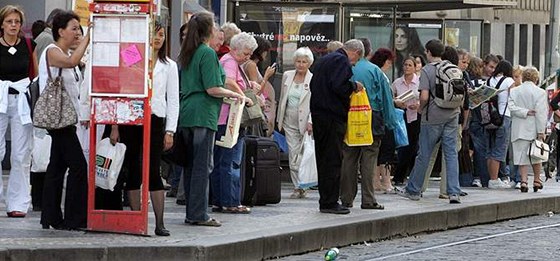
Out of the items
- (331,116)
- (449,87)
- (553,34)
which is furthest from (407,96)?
(553,34)

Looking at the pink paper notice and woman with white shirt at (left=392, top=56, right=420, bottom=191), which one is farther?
woman with white shirt at (left=392, top=56, right=420, bottom=191)

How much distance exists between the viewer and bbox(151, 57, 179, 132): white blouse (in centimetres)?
1304

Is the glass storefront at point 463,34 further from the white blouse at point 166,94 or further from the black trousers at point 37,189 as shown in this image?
the white blouse at point 166,94

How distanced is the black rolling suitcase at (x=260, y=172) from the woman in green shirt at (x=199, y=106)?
8.48ft

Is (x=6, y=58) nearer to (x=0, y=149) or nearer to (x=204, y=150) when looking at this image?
(x=0, y=149)

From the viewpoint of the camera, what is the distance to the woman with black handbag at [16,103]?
14.3 meters

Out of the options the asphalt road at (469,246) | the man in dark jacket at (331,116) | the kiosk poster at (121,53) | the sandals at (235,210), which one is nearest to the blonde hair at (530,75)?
the asphalt road at (469,246)

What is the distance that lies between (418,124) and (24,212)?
7.92 m

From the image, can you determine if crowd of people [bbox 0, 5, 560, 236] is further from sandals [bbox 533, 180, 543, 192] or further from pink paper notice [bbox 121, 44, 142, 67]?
pink paper notice [bbox 121, 44, 142, 67]

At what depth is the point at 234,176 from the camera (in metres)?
15.4

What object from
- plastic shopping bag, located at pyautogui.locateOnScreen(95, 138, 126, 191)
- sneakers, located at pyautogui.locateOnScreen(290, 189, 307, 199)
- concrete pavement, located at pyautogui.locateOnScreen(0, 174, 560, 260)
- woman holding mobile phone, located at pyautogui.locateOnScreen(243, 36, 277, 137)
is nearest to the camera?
concrete pavement, located at pyautogui.locateOnScreen(0, 174, 560, 260)

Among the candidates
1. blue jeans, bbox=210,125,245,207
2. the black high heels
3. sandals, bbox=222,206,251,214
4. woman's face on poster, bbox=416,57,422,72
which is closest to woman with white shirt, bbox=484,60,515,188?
woman's face on poster, bbox=416,57,422,72

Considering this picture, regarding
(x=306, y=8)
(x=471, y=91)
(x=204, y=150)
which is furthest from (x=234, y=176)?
(x=306, y=8)

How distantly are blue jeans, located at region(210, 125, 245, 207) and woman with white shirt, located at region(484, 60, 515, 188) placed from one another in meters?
7.14
